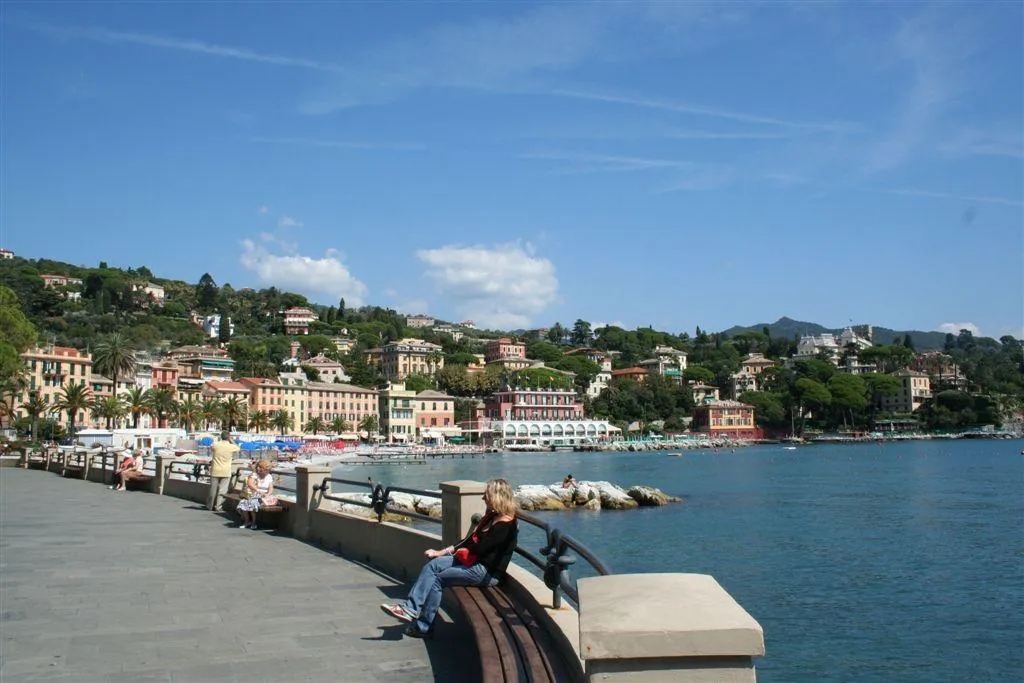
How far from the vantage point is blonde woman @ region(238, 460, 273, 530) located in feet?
48.2

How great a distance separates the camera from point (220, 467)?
707 inches

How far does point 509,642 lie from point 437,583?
1.54m

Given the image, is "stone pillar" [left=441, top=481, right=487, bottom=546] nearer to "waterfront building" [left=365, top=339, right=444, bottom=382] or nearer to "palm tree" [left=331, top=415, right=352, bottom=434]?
"palm tree" [left=331, top=415, right=352, bottom=434]

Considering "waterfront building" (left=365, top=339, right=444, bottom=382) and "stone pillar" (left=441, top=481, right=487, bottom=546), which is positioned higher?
"waterfront building" (left=365, top=339, right=444, bottom=382)

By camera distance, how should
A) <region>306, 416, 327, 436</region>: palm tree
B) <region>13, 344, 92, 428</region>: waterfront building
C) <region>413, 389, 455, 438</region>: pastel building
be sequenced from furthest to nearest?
<region>413, 389, 455, 438</region>: pastel building, <region>306, 416, 327, 436</region>: palm tree, <region>13, 344, 92, 428</region>: waterfront building

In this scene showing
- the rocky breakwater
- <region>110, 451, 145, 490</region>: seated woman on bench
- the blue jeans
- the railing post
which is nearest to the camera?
the blue jeans

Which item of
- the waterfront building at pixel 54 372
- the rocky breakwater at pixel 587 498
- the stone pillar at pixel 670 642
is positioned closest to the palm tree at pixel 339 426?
the waterfront building at pixel 54 372

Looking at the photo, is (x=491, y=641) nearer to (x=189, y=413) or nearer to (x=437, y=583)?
(x=437, y=583)

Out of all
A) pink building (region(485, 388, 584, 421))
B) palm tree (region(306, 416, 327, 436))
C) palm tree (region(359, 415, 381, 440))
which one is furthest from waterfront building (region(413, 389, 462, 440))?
palm tree (region(306, 416, 327, 436))

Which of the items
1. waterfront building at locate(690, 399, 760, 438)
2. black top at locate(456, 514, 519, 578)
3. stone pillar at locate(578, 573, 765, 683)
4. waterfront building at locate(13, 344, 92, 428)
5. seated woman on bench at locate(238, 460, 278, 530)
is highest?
waterfront building at locate(13, 344, 92, 428)

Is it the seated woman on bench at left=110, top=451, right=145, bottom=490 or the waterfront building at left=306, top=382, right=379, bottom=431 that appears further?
the waterfront building at left=306, top=382, right=379, bottom=431

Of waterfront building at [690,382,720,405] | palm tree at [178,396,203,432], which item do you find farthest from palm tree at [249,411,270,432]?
waterfront building at [690,382,720,405]

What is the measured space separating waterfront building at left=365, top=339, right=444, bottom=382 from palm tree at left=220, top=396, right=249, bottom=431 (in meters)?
60.2

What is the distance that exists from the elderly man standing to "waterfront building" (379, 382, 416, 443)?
395 ft
